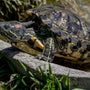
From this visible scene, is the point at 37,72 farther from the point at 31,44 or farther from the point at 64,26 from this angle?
the point at 64,26

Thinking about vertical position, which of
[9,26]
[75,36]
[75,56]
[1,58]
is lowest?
[75,56]

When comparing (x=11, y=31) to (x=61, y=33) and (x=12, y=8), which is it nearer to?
(x=61, y=33)

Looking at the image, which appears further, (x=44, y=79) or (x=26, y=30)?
(x=26, y=30)

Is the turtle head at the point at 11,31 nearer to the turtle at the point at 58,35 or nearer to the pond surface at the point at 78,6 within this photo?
the turtle at the point at 58,35

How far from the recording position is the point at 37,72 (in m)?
1.99

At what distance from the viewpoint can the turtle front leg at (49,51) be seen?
2547mm

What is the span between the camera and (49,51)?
2.62m

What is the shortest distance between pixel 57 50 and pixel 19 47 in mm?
A: 764

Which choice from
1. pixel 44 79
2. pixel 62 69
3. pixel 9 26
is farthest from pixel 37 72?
pixel 9 26

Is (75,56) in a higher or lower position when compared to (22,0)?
lower

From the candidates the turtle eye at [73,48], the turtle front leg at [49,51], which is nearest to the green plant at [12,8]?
the turtle front leg at [49,51]

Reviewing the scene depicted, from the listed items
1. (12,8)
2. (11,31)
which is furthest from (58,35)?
(12,8)

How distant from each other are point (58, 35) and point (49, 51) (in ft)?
1.24

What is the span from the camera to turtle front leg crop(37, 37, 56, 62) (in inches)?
100
